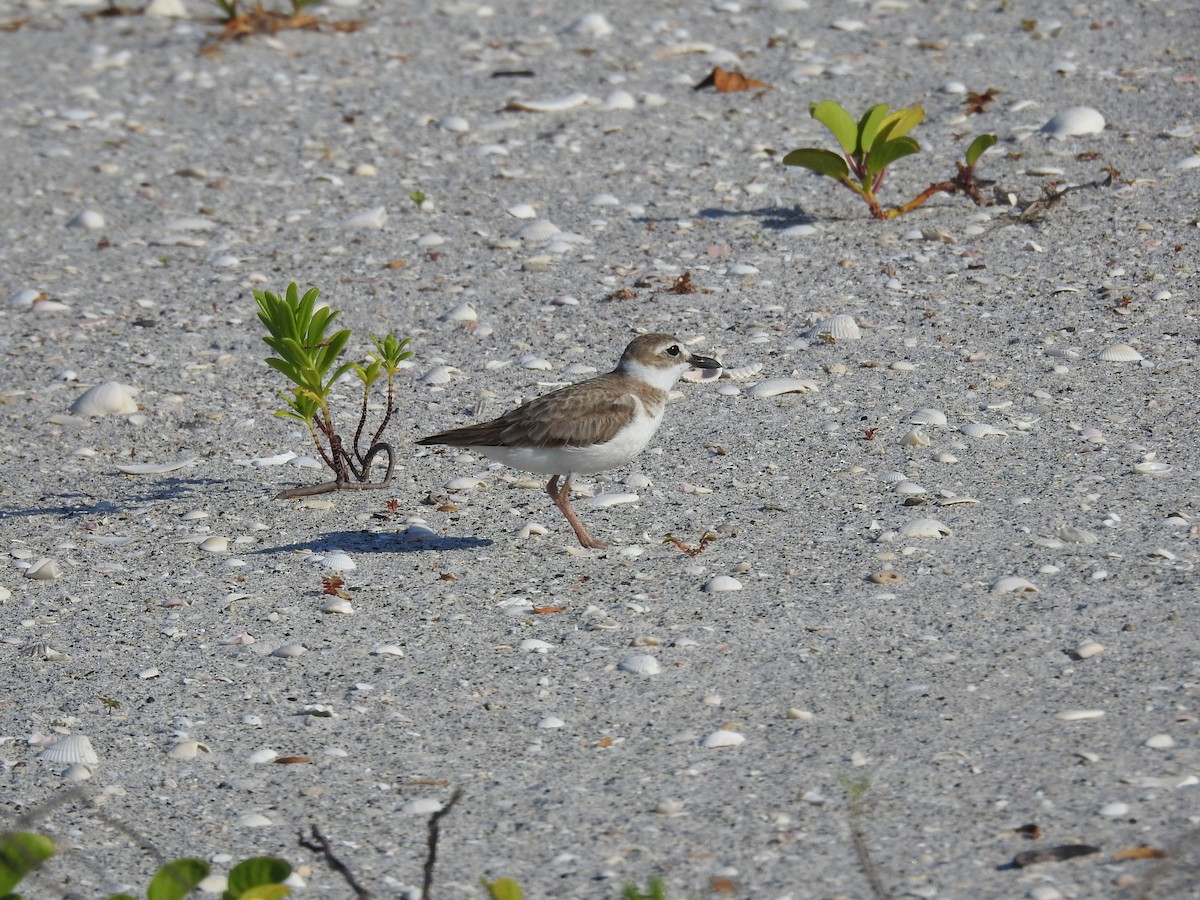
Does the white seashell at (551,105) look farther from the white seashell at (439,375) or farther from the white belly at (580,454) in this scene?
the white belly at (580,454)

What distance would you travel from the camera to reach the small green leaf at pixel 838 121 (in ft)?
26.0

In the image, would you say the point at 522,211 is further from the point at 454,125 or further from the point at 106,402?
the point at 106,402

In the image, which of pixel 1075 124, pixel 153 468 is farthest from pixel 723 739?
pixel 1075 124

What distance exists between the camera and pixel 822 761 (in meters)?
4.25

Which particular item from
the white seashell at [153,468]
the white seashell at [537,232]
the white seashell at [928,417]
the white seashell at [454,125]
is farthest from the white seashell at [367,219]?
the white seashell at [928,417]

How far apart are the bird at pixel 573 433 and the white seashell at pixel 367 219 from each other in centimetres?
325

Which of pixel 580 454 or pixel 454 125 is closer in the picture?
pixel 580 454

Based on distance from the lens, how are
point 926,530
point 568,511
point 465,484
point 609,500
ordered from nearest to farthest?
point 926,530 < point 568,511 < point 609,500 < point 465,484

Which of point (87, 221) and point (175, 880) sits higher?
point (175, 880)

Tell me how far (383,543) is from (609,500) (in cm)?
98

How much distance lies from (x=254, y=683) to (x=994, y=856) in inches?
97.8

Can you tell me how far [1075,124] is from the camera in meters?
9.02

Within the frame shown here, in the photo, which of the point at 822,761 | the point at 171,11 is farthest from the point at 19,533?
the point at 171,11

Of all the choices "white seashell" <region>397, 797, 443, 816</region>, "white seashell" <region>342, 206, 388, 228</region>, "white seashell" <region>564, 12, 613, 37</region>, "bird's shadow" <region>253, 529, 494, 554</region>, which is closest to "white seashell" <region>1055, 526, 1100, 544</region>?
"bird's shadow" <region>253, 529, 494, 554</region>
